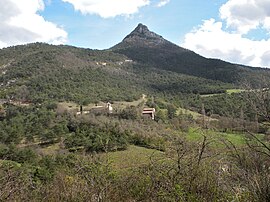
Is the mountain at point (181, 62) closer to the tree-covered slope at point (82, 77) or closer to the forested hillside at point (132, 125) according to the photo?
the forested hillside at point (132, 125)

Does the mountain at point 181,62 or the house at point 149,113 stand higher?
the mountain at point 181,62

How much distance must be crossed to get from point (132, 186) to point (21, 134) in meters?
45.9

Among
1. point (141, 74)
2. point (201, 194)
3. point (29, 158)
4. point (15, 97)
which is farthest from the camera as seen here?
point (141, 74)

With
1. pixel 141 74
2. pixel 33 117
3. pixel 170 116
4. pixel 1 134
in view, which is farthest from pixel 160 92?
pixel 1 134

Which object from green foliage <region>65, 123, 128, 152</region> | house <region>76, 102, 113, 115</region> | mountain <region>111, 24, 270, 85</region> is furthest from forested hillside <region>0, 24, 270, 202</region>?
mountain <region>111, 24, 270, 85</region>

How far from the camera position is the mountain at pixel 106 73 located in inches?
2729

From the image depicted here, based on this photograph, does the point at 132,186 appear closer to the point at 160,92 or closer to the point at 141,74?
the point at 160,92

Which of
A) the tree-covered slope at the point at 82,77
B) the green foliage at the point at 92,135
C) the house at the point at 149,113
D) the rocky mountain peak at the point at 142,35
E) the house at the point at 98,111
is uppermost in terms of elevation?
the rocky mountain peak at the point at 142,35

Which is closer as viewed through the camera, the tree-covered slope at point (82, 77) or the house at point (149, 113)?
the house at point (149, 113)

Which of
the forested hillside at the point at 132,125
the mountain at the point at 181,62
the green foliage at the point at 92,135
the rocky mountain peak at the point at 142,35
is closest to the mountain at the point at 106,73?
the mountain at the point at 181,62

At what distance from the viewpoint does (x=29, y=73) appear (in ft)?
248

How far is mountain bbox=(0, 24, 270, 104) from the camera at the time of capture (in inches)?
2729

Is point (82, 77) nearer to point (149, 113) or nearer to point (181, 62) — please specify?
point (149, 113)

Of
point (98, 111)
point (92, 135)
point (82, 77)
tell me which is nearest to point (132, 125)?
point (92, 135)
